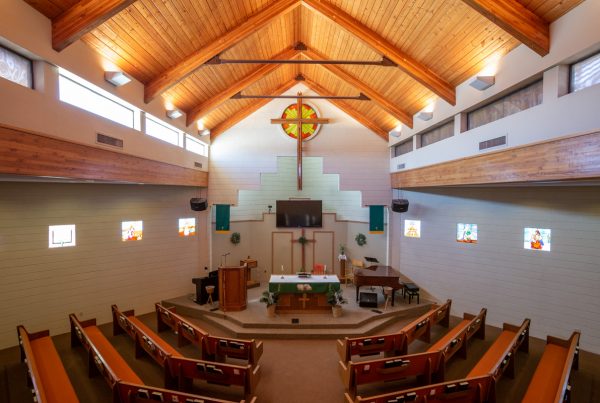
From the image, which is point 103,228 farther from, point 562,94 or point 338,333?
point 562,94

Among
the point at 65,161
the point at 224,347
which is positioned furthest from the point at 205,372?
the point at 65,161

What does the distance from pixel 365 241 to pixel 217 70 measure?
7348mm

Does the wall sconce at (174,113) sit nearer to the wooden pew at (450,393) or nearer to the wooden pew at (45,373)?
the wooden pew at (45,373)

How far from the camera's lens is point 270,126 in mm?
10758

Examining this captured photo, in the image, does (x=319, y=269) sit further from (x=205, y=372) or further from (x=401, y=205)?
(x=205, y=372)

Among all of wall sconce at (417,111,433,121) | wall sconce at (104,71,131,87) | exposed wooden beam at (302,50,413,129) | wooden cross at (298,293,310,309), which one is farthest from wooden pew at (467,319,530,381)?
wall sconce at (104,71,131,87)

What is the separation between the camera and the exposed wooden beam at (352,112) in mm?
10422

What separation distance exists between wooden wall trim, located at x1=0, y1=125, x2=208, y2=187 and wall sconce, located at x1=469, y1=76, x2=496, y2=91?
22.7ft

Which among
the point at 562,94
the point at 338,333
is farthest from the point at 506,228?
the point at 338,333

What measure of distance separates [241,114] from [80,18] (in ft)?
20.9

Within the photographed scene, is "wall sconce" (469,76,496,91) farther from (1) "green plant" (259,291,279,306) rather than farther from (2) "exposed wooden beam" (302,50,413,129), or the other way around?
(1) "green plant" (259,291,279,306)

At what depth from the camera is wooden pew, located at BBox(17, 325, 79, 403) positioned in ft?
12.8

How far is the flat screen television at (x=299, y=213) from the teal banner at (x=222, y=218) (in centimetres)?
188

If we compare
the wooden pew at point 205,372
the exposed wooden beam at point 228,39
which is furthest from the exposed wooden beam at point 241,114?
the wooden pew at point 205,372
